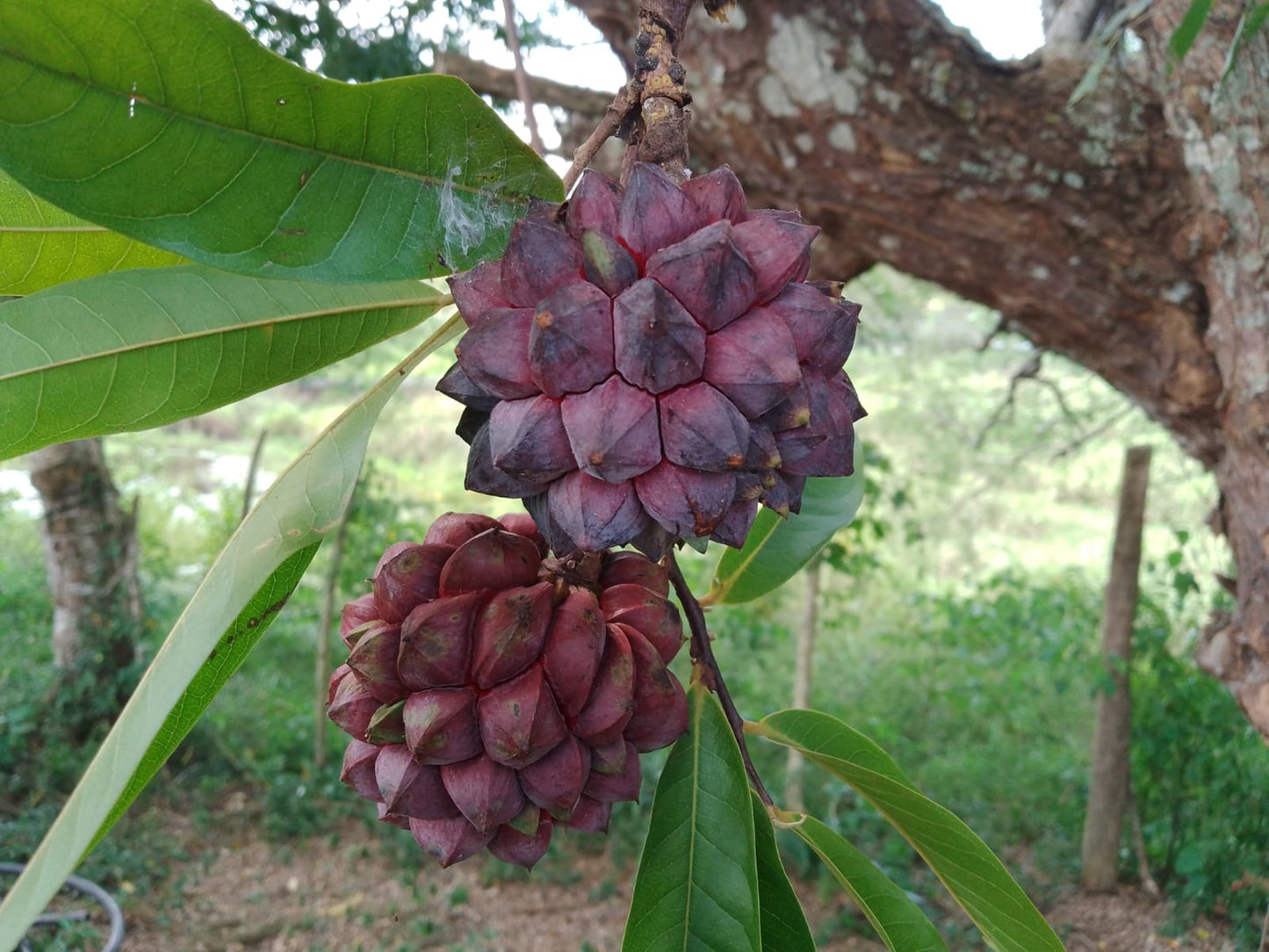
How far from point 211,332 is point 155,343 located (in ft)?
0.17

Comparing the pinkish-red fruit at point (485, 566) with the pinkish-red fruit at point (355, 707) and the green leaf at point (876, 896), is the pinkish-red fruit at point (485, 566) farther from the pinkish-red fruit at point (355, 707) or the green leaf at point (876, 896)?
the green leaf at point (876, 896)

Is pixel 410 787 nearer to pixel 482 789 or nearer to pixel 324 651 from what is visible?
pixel 482 789

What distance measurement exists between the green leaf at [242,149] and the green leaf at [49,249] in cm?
20

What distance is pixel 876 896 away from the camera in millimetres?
1231

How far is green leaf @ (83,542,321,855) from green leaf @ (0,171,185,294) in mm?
343

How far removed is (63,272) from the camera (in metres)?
0.94

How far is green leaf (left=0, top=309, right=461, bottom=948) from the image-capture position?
0.68 meters

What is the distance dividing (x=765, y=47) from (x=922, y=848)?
2.15 meters

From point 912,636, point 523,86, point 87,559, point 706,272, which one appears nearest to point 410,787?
point 706,272

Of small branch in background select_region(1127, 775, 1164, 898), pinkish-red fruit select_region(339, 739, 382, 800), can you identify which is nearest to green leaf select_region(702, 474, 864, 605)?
pinkish-red fruit select_region(339, 739, 382, 800)

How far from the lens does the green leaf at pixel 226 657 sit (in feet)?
2.93

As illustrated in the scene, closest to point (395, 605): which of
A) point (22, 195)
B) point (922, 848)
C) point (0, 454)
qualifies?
point (0, 454)

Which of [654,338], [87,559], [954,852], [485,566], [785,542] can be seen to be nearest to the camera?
[654,338]

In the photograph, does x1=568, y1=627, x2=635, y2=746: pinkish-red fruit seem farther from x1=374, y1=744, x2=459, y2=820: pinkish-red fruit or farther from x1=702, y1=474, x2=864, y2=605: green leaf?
x1=702, y1=474, x2=864, y2=605: green leaf
